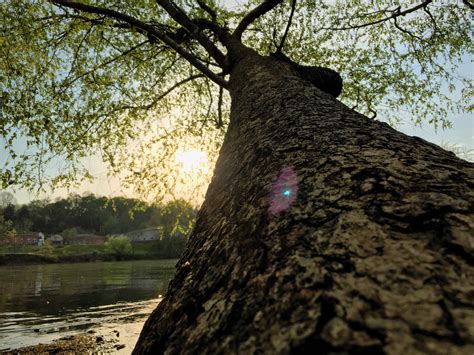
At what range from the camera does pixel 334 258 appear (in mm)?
992

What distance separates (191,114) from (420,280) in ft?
46.4

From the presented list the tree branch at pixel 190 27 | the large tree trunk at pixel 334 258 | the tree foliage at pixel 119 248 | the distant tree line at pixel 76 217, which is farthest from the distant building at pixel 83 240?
the large tree trunk at pixel 334 258

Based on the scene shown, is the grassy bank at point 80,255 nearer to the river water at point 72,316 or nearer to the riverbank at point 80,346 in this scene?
the river water at point 72,316

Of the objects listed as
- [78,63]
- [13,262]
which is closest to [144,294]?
[78,63]

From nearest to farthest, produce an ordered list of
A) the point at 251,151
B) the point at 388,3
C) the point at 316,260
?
the point at 316,260 → the point at 251,151 → the point at 388,3

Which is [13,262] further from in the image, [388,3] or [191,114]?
[388,3]

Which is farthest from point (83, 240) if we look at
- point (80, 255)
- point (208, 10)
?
point (208, 10)

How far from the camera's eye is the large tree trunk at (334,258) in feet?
2.43

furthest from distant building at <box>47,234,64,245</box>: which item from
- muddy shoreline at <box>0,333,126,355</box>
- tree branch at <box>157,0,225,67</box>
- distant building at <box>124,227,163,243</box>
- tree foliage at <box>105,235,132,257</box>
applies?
tree branch at <box>157,0,225,67</box>

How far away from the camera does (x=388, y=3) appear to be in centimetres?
960

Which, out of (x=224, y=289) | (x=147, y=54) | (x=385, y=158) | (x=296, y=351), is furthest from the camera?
(x=147, y=54)

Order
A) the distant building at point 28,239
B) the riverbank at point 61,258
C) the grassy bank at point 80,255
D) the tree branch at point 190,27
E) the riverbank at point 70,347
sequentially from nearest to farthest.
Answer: the riverbank at point 70,347, the tree branch at point 190,27, the riverbank at point 61,258, the grassy bank at point 80,255, the distant building at point 28,239

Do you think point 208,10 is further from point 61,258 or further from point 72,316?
point 61,258

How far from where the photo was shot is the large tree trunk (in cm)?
74
